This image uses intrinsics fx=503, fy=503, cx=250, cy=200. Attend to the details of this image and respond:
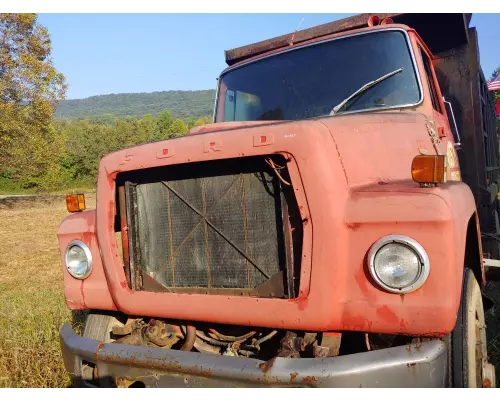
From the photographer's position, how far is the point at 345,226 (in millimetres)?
2318

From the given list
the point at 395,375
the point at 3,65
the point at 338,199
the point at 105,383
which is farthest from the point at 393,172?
the point at 3,65

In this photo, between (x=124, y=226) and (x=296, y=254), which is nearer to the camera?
(x=296, y=254)

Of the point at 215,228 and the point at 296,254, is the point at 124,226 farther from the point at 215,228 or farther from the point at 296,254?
the point at 296,254

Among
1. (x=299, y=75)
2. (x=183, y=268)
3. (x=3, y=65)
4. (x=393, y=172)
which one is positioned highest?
(x=3, y=65)

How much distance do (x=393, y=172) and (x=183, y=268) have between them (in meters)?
1.29

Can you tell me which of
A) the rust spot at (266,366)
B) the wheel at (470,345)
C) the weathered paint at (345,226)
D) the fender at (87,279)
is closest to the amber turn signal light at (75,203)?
the fender at (87,279)

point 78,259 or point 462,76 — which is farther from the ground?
point 462,76

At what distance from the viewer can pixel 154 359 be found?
248 cm

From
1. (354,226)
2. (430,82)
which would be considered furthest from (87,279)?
(430,82)

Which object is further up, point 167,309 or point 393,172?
point 393,172

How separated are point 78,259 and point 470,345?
230cm

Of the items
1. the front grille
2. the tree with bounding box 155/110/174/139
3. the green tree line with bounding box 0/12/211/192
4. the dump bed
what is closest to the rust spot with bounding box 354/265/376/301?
the front grille

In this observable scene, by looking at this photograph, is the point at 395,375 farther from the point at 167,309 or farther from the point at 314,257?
the point at 167,309

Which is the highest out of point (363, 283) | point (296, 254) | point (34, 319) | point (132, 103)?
point (132, 103)
